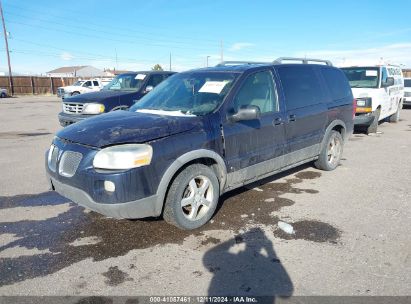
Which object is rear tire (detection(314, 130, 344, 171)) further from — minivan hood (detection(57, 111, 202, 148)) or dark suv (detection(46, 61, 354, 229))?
minivan hood (detection(57, 111, 202, 148))

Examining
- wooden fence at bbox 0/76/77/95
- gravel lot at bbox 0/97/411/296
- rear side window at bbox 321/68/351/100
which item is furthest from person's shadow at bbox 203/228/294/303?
wooden fence at bbox 0/76/77/95

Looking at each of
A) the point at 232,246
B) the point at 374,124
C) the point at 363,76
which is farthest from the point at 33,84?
the point at 232,246

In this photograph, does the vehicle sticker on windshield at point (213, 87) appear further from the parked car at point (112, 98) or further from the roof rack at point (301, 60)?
the parked car at point (112, 98)

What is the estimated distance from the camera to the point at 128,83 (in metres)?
10.8

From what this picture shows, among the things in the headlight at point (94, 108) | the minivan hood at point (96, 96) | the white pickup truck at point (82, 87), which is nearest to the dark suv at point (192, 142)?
the headlight at point (94, 108)

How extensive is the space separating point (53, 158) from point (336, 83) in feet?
16.3

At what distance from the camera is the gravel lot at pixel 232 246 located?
10.2ft

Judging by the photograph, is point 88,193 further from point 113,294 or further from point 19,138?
point 19,138

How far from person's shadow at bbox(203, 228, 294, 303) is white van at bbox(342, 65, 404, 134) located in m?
7.54

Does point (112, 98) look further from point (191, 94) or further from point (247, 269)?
point (247, 269)

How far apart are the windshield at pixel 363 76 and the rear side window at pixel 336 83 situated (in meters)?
4.55

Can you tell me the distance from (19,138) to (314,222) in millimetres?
9295

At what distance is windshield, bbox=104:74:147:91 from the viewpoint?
34.9 feet

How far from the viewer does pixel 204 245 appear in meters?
3.81
